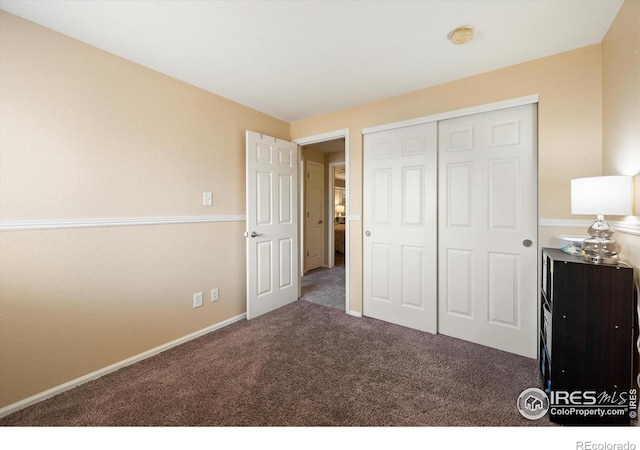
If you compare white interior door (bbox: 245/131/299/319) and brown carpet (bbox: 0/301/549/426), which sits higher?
white interior door (bbox: 245/131/299/319)

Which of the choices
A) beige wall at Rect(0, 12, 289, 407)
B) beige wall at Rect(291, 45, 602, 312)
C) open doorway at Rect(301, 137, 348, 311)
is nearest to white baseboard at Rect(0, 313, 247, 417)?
beige wall at Rect(0, 12, 289, 407)

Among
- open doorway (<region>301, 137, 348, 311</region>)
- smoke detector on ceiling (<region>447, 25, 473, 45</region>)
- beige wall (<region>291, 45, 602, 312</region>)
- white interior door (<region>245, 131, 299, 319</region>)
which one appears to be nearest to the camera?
smoke detector on ceiling (<region>447, 25, 473, 45</region>)

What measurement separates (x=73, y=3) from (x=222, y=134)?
1266 mm

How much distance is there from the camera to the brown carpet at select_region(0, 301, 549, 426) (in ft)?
4.70

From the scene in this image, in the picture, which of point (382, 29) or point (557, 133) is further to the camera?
point (557, 133)

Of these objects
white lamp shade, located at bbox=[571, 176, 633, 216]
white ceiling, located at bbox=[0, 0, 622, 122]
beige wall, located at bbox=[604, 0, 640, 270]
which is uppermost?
white ceiling, located at bbox=[0, 0, 622, 122]

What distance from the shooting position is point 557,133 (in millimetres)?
1885

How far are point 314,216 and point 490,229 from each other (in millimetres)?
3315

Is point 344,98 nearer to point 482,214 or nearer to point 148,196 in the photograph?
point 482,214

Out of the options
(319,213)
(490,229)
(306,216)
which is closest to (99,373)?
(490,229)

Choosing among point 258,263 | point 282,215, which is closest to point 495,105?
point 282,215

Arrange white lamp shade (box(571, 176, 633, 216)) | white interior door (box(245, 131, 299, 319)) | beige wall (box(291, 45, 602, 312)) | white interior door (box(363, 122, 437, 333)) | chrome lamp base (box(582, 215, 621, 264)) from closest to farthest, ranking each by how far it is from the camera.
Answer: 1. white lamp shade (box(571, 176, 633, 216))
2. chrome lamp base (box(582, 215, 621, 264))
3. beige wall (box(291, 45, 602, 312))
4. white interior door (box(363, 122, 437, 333))
5. white interior door (box(245, 131, 299, 319))

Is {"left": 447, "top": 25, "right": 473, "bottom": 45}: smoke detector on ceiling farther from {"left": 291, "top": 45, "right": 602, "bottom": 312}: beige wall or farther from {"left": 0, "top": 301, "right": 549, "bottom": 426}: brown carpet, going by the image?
{"left": 0, "top": 301, "right": 549, "bottom": 426}: brown carpet

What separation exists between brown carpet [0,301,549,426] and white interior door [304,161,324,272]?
8.66 ft
